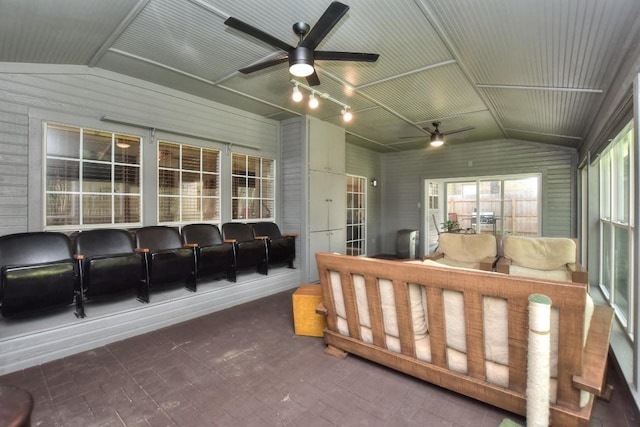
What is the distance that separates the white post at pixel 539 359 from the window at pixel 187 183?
4.28 metres

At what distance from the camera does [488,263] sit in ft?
12.7

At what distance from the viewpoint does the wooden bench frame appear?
1.63m

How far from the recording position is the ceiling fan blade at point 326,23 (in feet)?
6.49

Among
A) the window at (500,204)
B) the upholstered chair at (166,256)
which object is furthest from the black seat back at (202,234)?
the window at (500,204)

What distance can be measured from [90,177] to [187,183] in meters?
1.19

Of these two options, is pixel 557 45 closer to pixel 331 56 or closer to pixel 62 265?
pixel 331 56

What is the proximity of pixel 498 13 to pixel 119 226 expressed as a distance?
14.7 feet

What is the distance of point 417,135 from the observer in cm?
638

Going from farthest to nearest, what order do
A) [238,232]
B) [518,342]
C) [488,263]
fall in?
1. [238,232]
2. [488,263]
3. [518,342]

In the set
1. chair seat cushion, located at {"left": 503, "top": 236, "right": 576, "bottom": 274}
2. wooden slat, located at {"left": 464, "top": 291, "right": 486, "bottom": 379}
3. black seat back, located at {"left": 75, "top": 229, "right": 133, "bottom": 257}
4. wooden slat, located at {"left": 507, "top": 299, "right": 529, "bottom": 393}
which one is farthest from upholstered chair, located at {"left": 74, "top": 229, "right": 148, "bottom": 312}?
chair seat cushion, located at {"left": 503, "top": 236, "right": 576, "bottom": 274}

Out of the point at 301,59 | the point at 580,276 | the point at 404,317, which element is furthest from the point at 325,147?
the point at 580,276

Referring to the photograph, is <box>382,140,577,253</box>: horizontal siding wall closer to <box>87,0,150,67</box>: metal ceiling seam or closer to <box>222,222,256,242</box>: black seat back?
<box>222,222,256,242</box>: black seat back

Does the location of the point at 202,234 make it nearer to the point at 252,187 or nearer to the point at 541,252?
the point at 252,187

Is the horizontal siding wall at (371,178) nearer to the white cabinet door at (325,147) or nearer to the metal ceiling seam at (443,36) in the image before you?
the white cabinet door at (325,147)
